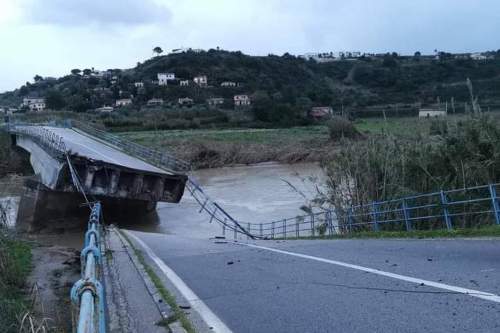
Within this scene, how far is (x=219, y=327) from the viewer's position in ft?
18.5

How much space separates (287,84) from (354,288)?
154518 mm

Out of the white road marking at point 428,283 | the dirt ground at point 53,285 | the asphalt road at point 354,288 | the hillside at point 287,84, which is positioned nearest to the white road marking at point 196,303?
the asphalt road at point 354,288

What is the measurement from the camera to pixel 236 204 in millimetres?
32562

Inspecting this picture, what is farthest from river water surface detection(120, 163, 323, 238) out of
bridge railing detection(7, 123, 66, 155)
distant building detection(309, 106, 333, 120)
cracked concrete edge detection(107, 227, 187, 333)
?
distant building detection(309, 106, 333, 120)

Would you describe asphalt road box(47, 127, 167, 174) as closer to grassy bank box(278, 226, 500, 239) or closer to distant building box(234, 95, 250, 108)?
grassy bank box(278, 226, 500, 239)

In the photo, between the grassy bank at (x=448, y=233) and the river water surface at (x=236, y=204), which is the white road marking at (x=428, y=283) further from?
the river water surface at (x=236, y=204)

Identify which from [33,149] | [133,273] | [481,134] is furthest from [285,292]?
[33,149]

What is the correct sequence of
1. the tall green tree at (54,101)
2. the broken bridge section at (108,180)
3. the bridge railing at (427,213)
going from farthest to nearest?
the tall green tree at (54,101)
the broken bridge section at (108,180)
the bridge railing at (427,213)

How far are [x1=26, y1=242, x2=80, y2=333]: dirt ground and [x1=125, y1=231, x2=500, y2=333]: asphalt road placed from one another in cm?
179

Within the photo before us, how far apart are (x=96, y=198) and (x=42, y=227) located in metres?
3.16

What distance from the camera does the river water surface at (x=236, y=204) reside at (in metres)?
27.0

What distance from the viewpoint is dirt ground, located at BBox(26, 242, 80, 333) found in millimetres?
7992

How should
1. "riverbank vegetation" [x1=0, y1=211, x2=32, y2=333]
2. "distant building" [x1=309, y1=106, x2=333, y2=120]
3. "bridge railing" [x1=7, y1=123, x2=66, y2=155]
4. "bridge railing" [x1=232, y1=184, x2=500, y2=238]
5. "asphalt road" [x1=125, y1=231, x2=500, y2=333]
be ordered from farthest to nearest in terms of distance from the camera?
"distant building" [x1=309, y1=106, x2=333, y2=120], "bridge railing" [x1=7, y1=123, x2=66, y2=155], "bridge railing" [x1=232, y1=184, x2=500, y2=238], "riverbank vegetation" [x1=0, y1=211, x2=32, y2=333], "asphalt road" [x1=125, y1=231, x2=500, y2=333]

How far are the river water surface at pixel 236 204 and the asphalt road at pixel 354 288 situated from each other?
980 centimetres
